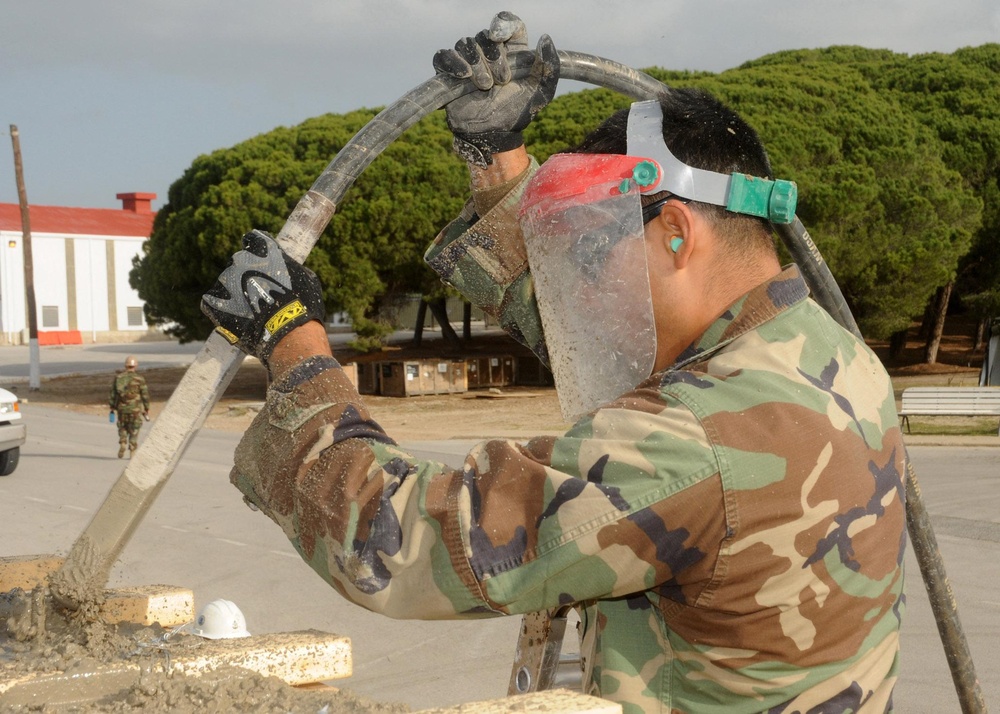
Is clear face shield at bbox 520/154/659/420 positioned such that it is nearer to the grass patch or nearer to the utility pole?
the grass patch

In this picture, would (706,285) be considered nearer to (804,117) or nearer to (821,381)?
(821,381)

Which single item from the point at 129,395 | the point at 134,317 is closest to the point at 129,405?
the point at 129,395

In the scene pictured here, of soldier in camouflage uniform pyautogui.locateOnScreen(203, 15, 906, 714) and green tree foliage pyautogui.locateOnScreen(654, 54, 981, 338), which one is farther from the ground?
green tree foliage pyautogui.locateOnScreen(654, 54, 981, 338)

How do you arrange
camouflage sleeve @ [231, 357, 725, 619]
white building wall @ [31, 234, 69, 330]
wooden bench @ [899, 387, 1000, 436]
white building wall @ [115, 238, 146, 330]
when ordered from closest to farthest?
1. camouflage sleeve @ [231, 357, 725, 619]
2. wooden bench @ [899, 387, 1000, 436]
3. white building wall @ [31, 234, 69, 330]
4. white building wall @ [115, 238, 146, 330]

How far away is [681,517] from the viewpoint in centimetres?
140

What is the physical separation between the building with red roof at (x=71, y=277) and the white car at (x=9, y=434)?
126 feet

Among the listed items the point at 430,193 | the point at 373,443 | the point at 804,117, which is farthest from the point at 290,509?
the point at 804,117

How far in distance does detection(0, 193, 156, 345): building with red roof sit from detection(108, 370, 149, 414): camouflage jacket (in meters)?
37.4

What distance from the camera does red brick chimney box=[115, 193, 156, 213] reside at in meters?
59.8

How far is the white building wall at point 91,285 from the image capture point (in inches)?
1972

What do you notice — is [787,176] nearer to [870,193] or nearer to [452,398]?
[870,193]

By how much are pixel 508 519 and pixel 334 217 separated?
76.5 feet

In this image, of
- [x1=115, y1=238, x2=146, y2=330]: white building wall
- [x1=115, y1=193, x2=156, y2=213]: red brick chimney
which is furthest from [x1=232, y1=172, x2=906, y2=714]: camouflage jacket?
[x1=115, y1=193, x2=156, y2=213]: red brick chimney

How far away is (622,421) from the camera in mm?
1466
